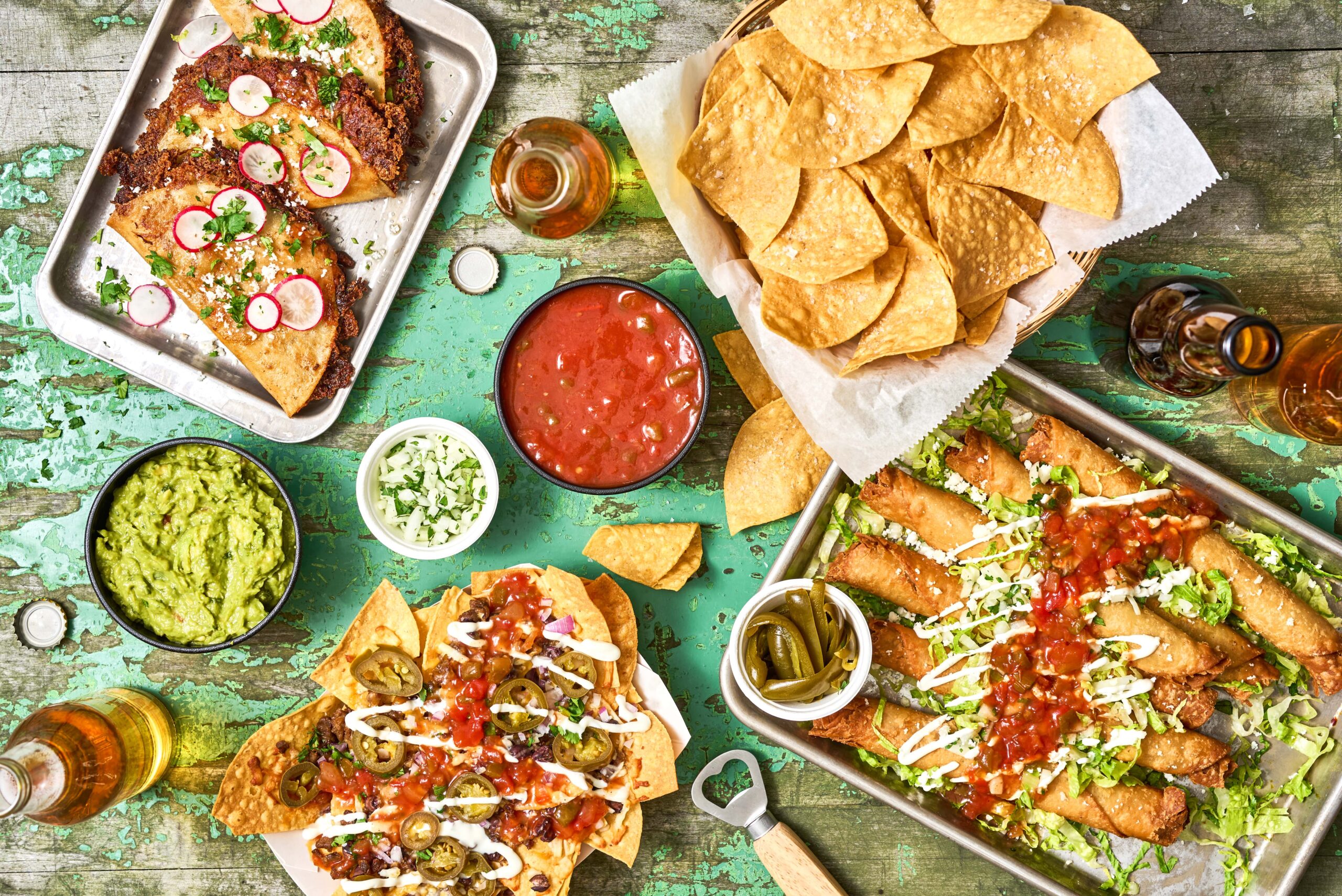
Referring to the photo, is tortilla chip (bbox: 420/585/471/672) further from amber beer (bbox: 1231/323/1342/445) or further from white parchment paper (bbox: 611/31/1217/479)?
amber beer (bbox: 1231/323/1342/445)

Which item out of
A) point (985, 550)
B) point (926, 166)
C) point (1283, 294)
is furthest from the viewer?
point (1283, 294)

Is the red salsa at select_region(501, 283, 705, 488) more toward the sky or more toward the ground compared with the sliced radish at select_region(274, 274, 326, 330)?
more toward the ground

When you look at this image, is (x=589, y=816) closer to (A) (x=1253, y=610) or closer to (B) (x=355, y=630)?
(B) (x=355, y=630)

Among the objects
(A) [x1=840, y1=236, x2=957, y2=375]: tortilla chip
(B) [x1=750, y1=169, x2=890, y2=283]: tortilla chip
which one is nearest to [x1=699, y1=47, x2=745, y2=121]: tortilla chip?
(B) [x1=750, y1=169, x2=890, y2=283]: tortilla chip

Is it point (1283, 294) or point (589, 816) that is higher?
point (1283, 294)

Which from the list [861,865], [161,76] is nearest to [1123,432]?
[861,865]

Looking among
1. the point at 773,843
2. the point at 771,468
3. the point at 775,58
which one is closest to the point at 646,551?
the point at 771,468
